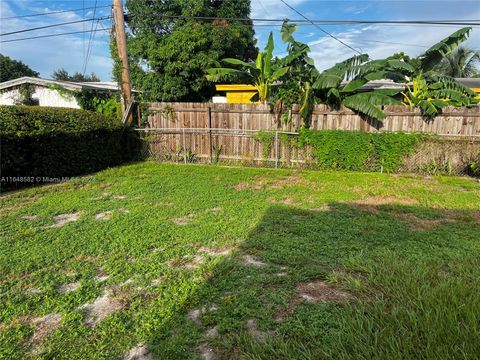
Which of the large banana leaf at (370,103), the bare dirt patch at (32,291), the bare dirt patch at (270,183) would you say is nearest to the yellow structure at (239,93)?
the large banana leaf at (370,103)

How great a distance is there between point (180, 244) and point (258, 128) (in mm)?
5767

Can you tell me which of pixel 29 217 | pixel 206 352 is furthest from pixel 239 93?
pixel 206 352

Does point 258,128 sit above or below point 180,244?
above

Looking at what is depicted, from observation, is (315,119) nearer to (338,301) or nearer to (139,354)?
(338,301)

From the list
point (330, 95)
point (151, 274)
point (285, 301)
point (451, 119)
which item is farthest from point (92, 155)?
point (451, 119)

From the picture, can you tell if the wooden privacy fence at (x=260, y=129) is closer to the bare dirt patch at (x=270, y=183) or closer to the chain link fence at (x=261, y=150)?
the chain link fence at (x=261, y=150)

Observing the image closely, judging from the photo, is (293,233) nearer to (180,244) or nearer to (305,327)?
(180,244)

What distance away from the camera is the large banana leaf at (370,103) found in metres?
7.79

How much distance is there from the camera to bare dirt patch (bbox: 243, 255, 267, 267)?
10.7ft

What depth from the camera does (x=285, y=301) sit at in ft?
8.43

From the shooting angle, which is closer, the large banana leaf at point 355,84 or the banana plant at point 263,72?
the large banana leaf at point 355,84

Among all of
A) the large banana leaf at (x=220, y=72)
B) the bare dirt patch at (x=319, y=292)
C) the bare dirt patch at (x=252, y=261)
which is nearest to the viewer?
the bare dirt patch at (x=319, y=292)

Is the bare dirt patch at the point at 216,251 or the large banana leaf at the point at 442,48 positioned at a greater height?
the large banana leaf at the point at 442,48

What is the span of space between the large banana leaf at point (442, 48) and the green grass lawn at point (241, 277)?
14.9 feet
